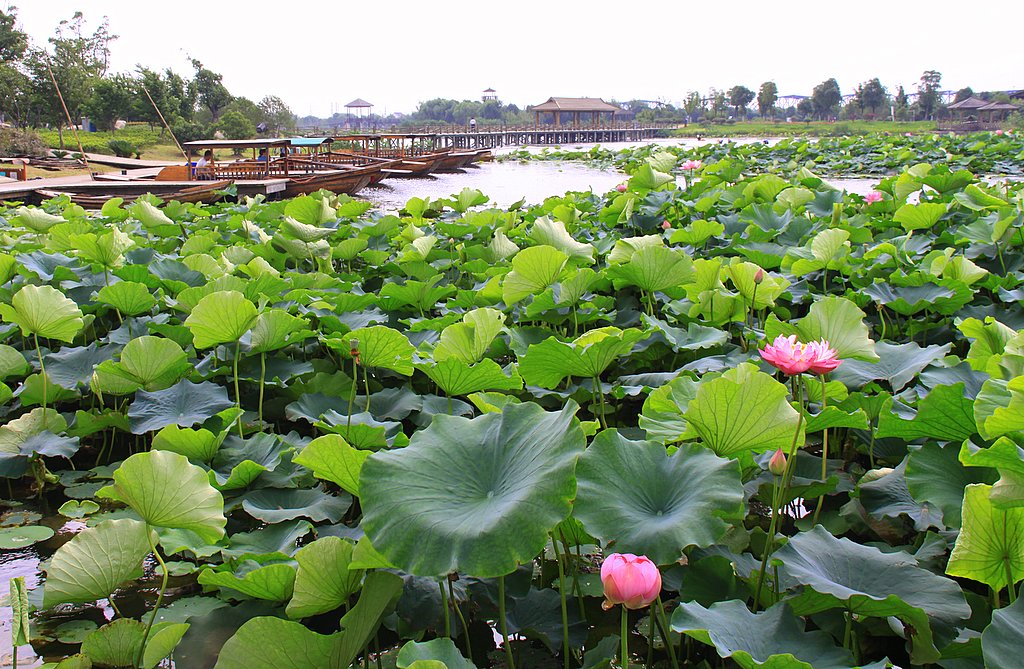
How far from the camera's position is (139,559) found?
41.1 inches

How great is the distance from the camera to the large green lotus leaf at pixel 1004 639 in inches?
28.2

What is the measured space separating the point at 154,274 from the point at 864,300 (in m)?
2.30

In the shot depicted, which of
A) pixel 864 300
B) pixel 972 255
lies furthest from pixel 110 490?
pixel 972 255

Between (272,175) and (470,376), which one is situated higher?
(272,175)

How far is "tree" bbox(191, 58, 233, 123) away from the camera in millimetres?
36531

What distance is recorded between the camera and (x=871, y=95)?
55.6 metres

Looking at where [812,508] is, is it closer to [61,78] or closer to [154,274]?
[154,274]

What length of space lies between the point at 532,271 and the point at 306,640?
1238 millimetres

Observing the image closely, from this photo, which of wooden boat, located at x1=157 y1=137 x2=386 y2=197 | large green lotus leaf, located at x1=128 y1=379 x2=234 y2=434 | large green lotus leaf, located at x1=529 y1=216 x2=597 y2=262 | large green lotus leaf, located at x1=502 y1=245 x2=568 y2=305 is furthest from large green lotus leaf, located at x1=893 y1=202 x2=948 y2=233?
wooden boat, located at x1=157 y1=137 x2=386 y2=197

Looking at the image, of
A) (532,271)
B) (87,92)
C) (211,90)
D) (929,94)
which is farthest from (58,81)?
(929,94)

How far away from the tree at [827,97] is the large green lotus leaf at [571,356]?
2531 inches

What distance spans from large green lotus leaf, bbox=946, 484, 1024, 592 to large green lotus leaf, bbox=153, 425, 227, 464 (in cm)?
126

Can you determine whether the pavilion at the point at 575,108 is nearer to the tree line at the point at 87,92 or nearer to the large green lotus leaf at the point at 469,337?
the tree line at the point at 87,92

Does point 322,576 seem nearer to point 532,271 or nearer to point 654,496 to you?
point 654,496
